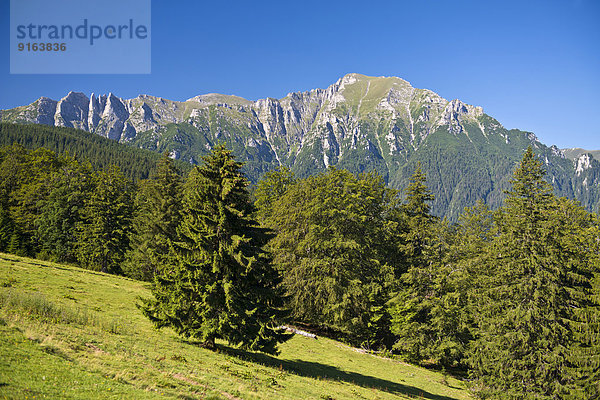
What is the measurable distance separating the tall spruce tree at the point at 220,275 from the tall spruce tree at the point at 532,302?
63.1ft

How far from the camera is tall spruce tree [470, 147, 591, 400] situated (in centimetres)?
2478

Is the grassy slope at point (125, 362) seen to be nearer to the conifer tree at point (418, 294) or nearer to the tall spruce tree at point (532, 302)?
the conifer tree at point (418, 294)

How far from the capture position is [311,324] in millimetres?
44750

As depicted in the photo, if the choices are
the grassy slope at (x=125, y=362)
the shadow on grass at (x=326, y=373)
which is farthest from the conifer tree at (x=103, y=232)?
the shadow on grass at (x=326, y=373)

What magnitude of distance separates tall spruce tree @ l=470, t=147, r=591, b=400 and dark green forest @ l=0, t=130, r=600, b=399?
0.11 metres

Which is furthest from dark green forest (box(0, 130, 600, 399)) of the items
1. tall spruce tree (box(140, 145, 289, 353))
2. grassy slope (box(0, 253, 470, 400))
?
grassy slope (box(0, 253, 470, 400))

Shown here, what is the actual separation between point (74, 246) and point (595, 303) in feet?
222

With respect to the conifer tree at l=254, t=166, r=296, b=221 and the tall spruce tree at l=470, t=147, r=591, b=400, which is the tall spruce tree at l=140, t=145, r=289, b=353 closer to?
the tall spruce tree at l=470, t=147, r=591, b=400

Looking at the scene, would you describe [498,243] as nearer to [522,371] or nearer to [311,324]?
[522,371]

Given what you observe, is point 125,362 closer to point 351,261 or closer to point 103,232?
point 351,261

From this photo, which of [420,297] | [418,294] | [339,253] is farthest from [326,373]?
[418,294]

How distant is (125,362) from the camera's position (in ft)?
42.1

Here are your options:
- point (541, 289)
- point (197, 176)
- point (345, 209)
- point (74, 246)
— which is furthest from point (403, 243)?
point (74, 246)

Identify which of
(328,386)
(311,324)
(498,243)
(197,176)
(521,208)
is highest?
(197,176)
